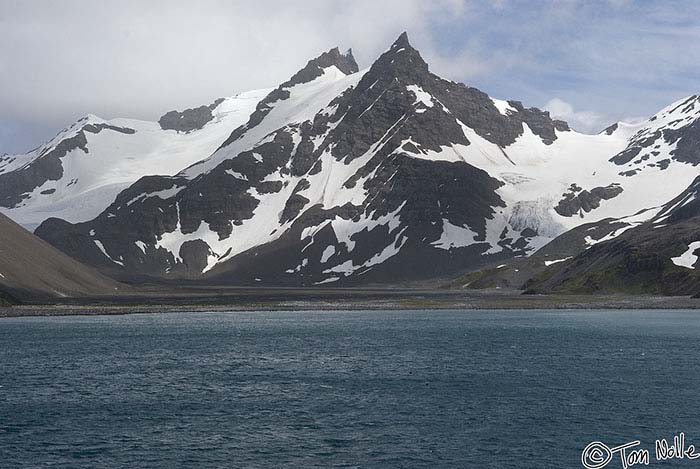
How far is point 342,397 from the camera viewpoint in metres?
75.9

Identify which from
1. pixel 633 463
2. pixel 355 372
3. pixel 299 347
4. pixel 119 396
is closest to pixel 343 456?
pixel 633 463

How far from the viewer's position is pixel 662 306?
7736 inches

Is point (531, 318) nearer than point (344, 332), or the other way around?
point (344, 332)

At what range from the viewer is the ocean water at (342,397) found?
56.6 meters

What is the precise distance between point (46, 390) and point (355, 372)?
29.2m

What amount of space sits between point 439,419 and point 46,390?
118 feet

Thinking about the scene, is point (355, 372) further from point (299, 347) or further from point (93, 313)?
point (93, 313)

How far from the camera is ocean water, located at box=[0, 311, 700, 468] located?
56.6 m

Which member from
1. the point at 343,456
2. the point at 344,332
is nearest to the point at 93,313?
the point at 344,332

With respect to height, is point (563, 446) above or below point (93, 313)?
below

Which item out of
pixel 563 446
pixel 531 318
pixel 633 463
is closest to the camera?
pixel 633 463

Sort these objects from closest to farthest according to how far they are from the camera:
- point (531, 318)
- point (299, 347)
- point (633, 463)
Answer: point (633, 463) < point (299, 347) < point (531, 318)

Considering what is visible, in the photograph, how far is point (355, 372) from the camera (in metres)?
91.3

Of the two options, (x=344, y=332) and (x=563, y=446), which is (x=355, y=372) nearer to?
(x=563, y=446)
